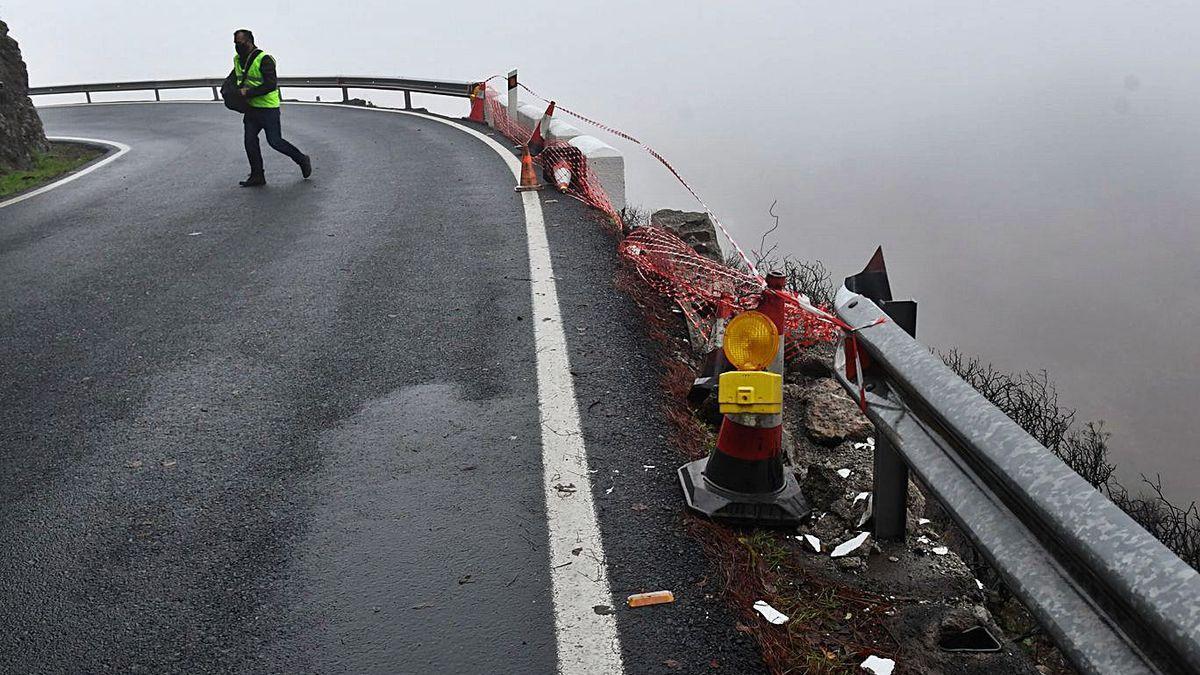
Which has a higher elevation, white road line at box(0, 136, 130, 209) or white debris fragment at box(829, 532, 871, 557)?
white road line at box(0, 136, 130, 209)

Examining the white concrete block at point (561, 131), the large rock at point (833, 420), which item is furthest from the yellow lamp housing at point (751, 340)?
the white concrete block at point (561, 131)

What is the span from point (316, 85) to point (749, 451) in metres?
26.6

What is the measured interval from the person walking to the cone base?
972cm

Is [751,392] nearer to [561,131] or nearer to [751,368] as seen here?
[751,368]

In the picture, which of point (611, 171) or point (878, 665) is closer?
point (878, 665)

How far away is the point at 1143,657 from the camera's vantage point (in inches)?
72.1

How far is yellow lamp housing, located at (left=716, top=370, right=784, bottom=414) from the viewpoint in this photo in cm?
360

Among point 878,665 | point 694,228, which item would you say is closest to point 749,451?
point 878,665

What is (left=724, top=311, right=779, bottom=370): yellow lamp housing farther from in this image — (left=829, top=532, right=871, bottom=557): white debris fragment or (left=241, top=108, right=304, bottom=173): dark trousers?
(left=241, top=108, right=304, bottom=173): dark trousers

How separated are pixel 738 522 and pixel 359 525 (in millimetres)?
1410

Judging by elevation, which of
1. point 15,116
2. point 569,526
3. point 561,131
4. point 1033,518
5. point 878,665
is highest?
point 15,116

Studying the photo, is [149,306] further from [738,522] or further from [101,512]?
[738,522]

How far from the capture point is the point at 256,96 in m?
11.9

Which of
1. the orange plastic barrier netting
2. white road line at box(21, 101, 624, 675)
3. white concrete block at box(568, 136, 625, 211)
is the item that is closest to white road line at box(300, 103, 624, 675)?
white road line at box(21, 101, 624, 675)
